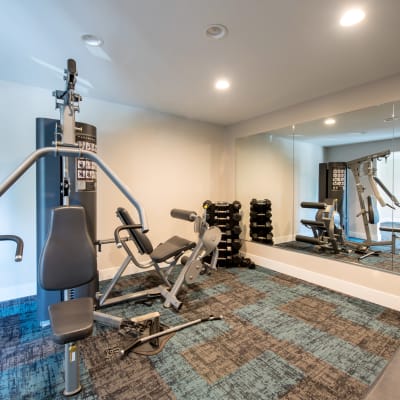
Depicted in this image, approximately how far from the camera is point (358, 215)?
3709mm

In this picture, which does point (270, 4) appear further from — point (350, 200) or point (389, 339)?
point (350, 200)

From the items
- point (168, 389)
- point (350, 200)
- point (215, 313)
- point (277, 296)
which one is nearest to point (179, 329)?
point (215, 313)

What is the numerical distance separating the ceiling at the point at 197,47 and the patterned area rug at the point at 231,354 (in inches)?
96.3

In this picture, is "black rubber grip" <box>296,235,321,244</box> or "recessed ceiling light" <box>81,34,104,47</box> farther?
"black rubber grip" <box>296,235,321,244</box>

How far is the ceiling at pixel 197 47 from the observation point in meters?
1.70

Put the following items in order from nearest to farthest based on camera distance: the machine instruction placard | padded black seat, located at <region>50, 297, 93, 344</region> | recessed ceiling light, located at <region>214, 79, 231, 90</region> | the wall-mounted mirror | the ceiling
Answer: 1. padded black seat, located at <region>50, 297, 93, 344</region>
2. the ceiling
3. the machine instruction placard
4. recessed ceiling light, located at <region>214, 79, 231, 90</region>
5. the wall-mounted mirror

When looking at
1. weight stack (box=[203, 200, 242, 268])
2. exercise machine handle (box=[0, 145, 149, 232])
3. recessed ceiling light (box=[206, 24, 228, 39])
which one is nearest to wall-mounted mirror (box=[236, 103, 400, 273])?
weight stack (box=[203, 200, 242, 268])

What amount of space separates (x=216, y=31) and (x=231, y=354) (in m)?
2.46

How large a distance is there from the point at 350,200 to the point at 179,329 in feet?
10.1

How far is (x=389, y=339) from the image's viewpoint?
210 cm

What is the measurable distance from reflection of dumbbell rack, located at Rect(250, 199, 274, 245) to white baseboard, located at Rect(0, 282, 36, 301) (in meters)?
3.30

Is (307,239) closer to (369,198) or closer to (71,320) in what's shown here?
(369,198)

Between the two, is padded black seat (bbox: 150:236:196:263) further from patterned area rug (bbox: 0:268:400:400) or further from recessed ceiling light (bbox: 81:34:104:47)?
recessed ceiling light (bbox: 81:34:104:47)

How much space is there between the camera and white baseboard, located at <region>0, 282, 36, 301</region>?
2865mm
